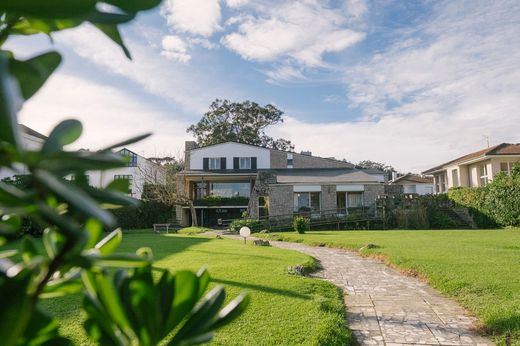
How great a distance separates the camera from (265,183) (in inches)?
1098

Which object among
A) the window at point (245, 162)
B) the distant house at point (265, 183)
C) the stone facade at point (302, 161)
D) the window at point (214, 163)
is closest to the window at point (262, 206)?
the distant house at point (265, 183)

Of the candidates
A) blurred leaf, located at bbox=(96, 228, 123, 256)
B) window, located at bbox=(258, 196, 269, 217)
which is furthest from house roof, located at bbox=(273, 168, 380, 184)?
blurred leaf, located at bbox=(96, 228, 123, 256)

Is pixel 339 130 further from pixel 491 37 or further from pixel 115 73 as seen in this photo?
pixel 115 73

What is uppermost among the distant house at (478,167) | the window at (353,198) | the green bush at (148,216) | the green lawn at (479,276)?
the distant house at (478,167)

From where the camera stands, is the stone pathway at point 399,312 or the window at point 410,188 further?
the window at point 410,188

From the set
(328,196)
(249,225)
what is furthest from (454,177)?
(249,225)

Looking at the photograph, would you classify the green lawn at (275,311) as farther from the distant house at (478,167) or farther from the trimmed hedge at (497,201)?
the distant house at (478,167)

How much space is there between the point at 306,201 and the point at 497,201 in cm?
1180

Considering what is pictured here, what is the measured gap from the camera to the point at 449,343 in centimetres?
416

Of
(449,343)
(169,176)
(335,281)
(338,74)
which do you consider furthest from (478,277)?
(169,176)

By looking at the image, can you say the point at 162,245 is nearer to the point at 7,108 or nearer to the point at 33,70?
the point at 33,70

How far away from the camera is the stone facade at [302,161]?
3441 centimetres

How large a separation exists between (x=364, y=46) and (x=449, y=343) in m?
16.3

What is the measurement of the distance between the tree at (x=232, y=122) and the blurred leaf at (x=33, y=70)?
4593 cm
